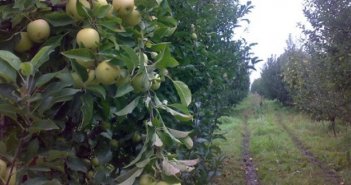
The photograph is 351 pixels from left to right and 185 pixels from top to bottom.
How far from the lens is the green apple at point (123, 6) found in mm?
991

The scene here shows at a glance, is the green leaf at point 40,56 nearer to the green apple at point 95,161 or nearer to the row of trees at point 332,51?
the green apple at point 95,161

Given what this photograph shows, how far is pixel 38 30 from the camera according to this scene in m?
0.94

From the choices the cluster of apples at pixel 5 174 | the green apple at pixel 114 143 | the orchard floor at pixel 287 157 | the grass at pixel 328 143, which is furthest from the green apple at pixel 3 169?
the grass at pixel 328 143

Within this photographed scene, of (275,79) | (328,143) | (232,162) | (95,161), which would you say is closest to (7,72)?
(95,161)

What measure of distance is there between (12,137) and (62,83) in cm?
15

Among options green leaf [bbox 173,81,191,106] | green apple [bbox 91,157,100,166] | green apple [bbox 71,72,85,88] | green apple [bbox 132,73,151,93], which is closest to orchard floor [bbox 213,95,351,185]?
green apple [bbox 91,157,100,166]

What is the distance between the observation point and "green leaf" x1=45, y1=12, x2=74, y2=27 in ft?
3.12

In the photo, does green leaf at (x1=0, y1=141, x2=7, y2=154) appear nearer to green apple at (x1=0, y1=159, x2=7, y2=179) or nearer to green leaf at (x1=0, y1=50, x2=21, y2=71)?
green apple at (x1=0, y1=159, x2=7, y2=179)

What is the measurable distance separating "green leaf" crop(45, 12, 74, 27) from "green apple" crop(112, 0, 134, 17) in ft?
0.34

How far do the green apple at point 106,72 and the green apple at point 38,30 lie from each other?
0.14 m

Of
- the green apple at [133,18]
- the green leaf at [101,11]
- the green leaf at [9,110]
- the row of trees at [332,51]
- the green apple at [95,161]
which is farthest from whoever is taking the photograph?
the row of trees at [332,51]

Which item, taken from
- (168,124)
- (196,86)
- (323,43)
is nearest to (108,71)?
(168,124)

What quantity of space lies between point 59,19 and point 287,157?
8881mm

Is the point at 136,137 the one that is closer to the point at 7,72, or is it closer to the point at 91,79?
the point at 91,79
